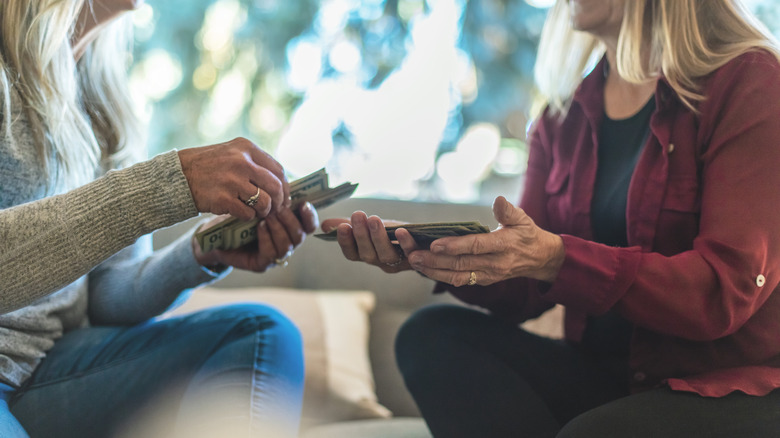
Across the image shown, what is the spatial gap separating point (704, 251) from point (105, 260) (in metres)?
0.86

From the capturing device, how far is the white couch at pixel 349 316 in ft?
4.30

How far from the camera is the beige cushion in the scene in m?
1.32

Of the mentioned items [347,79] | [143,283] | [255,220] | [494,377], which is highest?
[347,79]

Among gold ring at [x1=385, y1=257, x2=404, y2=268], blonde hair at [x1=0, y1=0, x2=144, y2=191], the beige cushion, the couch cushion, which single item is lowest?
the couch cushion

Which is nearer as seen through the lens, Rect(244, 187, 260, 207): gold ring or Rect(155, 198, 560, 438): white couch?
Rect(244, 187, 260, 207): gold ring

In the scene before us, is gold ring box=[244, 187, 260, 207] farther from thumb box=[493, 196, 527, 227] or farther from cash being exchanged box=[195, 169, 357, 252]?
thumb box=[493, 196, 527, 227]

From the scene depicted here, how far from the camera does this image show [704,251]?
84 centimetres

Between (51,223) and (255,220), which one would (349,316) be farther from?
(51,223)

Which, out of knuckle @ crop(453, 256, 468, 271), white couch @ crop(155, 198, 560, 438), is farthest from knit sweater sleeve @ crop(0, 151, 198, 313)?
white couch @ crop(155, 198, 560, 438)

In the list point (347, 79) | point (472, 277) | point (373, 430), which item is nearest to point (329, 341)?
point (373, 430)

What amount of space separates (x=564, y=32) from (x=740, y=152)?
1.79ft

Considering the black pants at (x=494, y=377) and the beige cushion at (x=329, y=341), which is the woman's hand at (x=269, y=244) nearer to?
the black pants at (x=494, y=377)

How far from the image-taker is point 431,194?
243cm

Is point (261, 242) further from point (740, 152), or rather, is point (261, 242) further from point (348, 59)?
point (348, 59)
